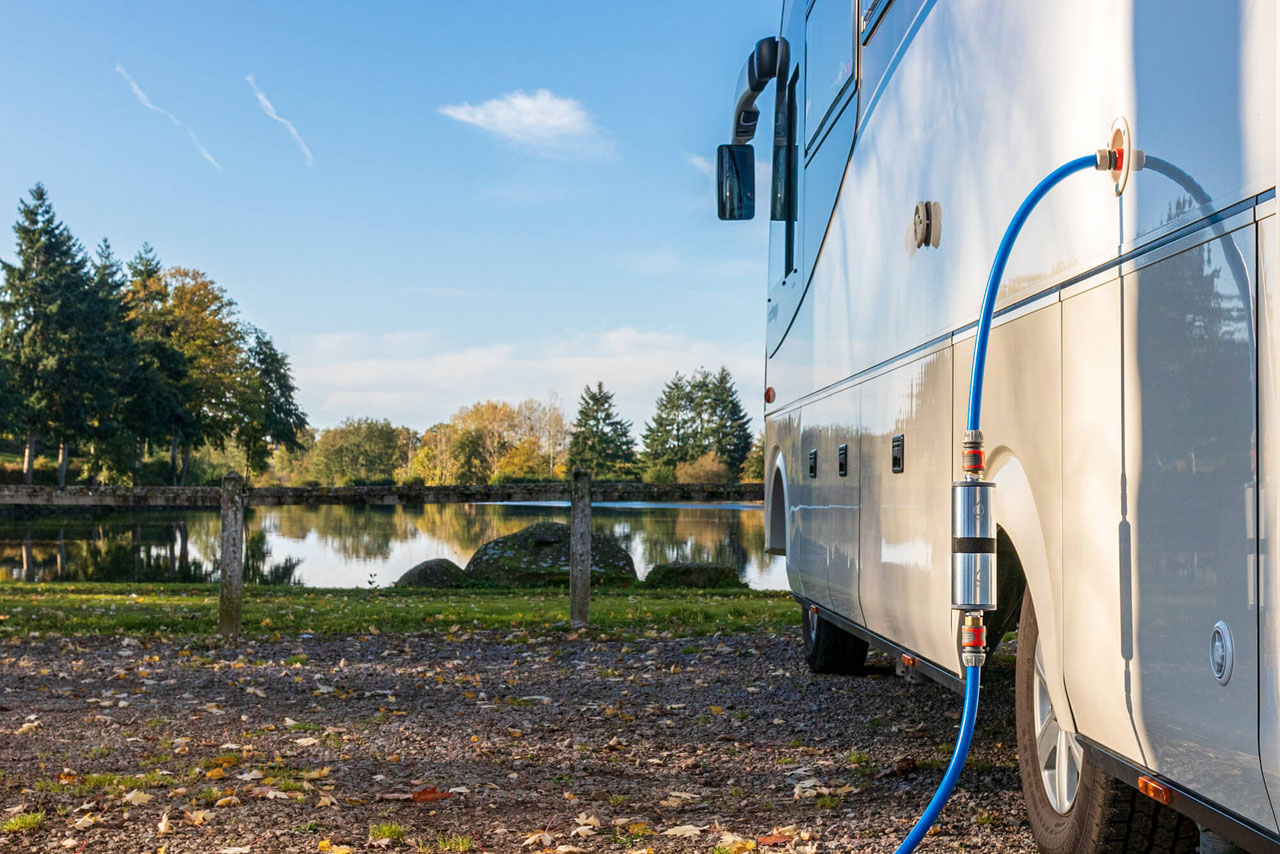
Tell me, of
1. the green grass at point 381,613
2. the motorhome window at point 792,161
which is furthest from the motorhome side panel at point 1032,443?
the green grass at point 381,613

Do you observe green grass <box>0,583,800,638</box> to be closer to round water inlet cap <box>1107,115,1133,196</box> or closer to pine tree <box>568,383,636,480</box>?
round water inlet cap <box>1107,115,1133,196</box>

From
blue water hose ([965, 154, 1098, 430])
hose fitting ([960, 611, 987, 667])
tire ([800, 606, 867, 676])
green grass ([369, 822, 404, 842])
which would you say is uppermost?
blue water hose ([965, 154, 1098, 430])

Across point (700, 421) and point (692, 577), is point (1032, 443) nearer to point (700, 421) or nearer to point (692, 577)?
point (692, 577)

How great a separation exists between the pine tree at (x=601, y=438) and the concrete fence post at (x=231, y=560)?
86468mm

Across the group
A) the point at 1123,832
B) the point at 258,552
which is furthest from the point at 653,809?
the point at 258,552

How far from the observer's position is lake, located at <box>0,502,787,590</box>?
79.7 feet

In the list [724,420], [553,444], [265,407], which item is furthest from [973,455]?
[724,420]

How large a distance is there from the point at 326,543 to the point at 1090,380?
34.3m

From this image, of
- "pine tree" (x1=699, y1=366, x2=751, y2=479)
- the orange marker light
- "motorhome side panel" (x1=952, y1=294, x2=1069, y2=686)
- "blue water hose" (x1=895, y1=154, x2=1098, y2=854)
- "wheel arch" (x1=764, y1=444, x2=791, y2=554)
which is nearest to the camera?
the orange marker light

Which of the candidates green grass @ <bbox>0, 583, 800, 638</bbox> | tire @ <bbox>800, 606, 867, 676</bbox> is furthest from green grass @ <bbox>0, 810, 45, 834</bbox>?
green grass @ <bbox>0, 583, 800, 638</bbox>

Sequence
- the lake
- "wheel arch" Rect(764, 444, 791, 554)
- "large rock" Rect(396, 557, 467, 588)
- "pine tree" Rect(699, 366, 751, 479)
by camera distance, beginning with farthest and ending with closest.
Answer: "pine tree" Rect(699, 366, 751, 479), the lake, "large rock" Rect(396, 557, 467, 588), "wheel arch" Rect(764, 444, 791, 554)

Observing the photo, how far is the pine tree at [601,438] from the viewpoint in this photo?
9731 cm

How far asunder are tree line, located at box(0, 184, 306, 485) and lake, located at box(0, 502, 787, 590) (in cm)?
481

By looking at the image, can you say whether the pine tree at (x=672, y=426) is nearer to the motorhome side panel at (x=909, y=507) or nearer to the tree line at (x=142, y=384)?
the tree line at (x=142, y=384)
